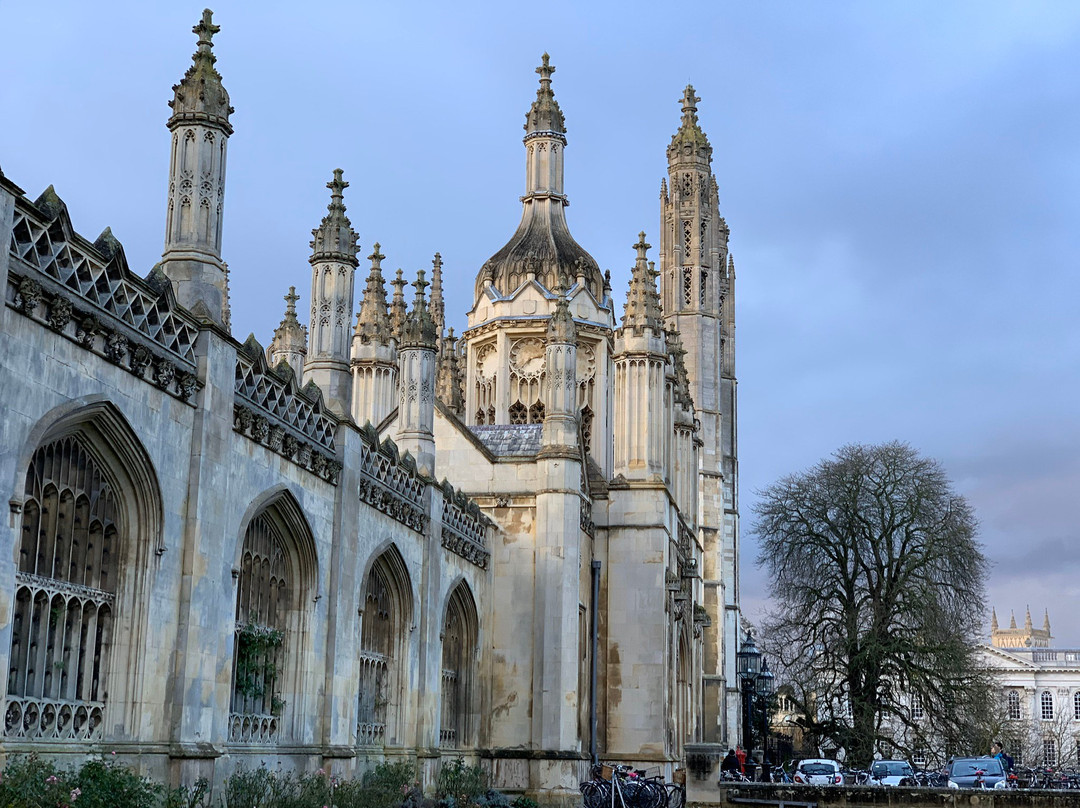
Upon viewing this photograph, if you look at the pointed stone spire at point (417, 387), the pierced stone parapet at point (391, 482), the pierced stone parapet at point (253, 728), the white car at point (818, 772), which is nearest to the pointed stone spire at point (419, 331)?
the pointed stone spire at point (417, 387)

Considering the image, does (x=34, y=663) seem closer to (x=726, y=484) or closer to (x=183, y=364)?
(x=183, y=364)

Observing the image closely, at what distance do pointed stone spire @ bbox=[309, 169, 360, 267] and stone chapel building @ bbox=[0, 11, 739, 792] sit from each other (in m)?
0.05

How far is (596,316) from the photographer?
40.3 metres

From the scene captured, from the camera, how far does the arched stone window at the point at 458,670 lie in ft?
78.7

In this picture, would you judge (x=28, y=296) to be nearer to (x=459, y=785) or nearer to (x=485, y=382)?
(x=459, y=785)

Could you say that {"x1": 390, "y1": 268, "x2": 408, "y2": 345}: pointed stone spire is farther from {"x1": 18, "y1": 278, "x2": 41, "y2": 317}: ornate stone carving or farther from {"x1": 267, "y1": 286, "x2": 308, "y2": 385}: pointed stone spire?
{"x1": 18, "y1": 278, "x2": 41, "y2": 317}: ornate stone carving

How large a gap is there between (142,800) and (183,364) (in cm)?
422

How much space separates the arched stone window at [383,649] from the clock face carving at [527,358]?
64.6 feet

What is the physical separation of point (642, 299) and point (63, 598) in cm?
2073

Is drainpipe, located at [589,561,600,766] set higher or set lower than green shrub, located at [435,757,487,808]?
higher

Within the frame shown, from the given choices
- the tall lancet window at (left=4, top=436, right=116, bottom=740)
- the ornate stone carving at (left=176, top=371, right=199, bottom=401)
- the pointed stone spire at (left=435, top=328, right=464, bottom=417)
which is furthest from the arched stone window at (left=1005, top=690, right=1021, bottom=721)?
the tall lancet window at (left=4, top=436, right=116, bottom=740)

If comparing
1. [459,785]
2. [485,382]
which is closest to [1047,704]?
[485,382]

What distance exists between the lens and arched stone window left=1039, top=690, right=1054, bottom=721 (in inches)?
4341

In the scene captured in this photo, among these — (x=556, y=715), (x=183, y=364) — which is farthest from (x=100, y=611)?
(x=556, y=715)
